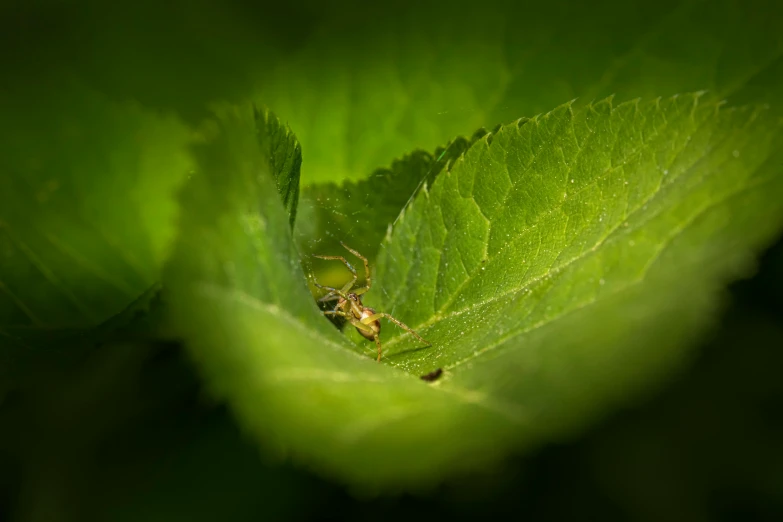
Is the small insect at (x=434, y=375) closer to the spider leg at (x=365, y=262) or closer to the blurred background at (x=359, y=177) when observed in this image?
the blurred background at (x=359, y=177)

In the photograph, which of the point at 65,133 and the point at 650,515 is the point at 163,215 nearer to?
the point at 65,133

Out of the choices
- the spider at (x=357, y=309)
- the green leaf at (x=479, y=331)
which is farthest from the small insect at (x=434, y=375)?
the spider at (x=357, y=309)

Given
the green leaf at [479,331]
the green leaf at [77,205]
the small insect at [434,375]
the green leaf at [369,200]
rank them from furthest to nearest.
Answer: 1. the green leaf at [369,200]
2. the green leaf at [77,205]
3. the small insect at [434,375]
4. the green leaf at [479,331]

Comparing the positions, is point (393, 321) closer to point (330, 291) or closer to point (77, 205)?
point (330, 291)

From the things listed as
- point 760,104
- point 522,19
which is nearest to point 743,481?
point 760,104

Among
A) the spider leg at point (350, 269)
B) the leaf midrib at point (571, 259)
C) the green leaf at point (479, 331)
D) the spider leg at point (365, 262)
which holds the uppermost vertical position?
the spider leg at point (350, 269)
